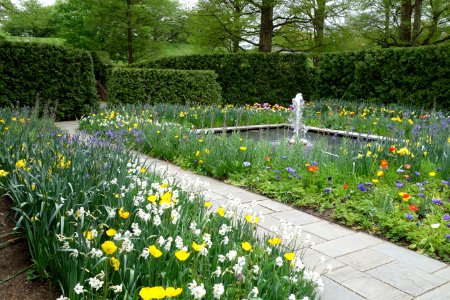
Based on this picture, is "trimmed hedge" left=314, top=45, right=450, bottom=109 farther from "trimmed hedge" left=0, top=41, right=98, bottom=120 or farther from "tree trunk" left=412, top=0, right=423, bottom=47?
"trimmed hedge" left=0, top=41, right=98, bottom=120

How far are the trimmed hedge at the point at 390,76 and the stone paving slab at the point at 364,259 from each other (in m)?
6.80

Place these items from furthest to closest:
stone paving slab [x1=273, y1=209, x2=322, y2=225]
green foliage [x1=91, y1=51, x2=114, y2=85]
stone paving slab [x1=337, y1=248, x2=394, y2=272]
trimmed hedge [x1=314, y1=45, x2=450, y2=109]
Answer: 1. green foliage [x1=91, y1=51, x2=114, y2=85]
2. trimmed hedge [x1=314, y1=45, x2=450, y2=109]
3. stone paving slab [x1=273, y1=209, x2=322, y2=225]
4. stone paving slab [x1=337, y1=248, x2=394, y2=272]

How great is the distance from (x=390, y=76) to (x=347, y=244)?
8.46m

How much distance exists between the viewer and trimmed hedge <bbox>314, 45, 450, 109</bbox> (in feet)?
30.3

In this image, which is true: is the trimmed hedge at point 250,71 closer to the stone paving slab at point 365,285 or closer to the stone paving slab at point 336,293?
the stone paving slab at point 365,285

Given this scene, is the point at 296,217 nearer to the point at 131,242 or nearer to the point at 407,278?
the point at 407,278

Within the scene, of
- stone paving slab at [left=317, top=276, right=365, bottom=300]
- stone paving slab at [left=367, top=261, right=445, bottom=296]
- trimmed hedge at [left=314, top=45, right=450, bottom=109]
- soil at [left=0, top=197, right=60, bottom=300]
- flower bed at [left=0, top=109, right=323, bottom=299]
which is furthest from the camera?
trimmed hedge at [left=314, top=45, right=450, bottom=109]

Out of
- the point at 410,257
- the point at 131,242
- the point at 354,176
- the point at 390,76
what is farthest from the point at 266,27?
the point at 131,242

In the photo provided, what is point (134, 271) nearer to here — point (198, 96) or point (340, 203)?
point (340, 203)

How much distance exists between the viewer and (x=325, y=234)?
10.2 feet

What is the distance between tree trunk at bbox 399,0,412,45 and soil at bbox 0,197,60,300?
539 inches

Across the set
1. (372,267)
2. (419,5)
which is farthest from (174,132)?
(419,5)

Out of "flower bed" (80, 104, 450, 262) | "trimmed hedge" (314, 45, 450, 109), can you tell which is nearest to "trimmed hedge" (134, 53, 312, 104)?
"trimmed hedge" (314, 45, 450, 109)

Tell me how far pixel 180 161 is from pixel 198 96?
600 centimetres
